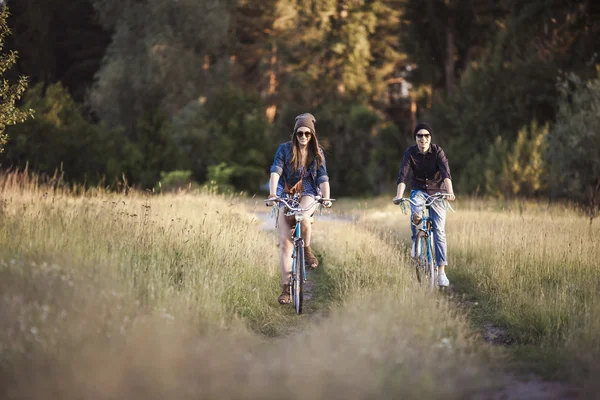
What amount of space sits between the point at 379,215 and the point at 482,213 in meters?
3.50

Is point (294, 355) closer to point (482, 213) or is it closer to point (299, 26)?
point (482, 213)

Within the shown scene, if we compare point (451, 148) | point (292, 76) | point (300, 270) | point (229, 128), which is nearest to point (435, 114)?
point (451, 148)

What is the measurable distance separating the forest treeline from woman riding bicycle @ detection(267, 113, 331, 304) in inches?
323

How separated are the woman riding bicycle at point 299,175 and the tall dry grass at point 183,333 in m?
0.77

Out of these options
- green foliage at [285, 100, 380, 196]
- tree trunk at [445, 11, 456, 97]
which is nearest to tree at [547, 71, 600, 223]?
tree trunk at [445, 11, 456, 97]

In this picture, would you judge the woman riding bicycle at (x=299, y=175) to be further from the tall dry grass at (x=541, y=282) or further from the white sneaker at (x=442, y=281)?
the tall dry grass at (x=541, y=282)

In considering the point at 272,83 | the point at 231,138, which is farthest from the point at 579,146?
the point at 272,83

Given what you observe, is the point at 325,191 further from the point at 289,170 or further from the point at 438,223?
the point at 438,223

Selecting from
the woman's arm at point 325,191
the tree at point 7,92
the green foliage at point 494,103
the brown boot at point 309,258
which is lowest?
the brown boot at point 309,258

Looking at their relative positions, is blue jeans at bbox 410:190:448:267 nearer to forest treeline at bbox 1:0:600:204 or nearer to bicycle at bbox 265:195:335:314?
bicycle at bbox 265:195:335:314

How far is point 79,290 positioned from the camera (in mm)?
5879

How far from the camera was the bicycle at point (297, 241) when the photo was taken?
26.3 feet

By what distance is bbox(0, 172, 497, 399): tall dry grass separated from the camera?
15.5ft

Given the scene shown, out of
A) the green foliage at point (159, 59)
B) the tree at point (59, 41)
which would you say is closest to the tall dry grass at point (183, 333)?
the tree at point (59, 41)
